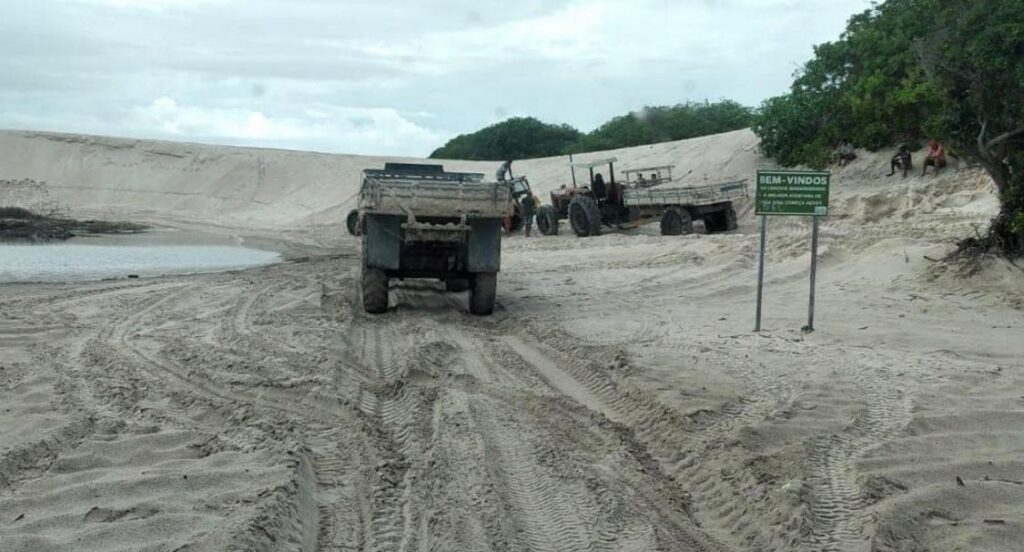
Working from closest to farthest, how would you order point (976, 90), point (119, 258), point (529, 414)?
point (529, 414) → point (976, 90) → point (119, 258)

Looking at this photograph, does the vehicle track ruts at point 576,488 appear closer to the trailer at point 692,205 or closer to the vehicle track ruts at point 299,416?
the vehicle track ruts at point 299,416

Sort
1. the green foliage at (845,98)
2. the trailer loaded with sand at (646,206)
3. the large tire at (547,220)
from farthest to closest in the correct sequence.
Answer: the large tire at (547,220), the trailer loaded with sand at (646,206), the green foliage at (845,98)

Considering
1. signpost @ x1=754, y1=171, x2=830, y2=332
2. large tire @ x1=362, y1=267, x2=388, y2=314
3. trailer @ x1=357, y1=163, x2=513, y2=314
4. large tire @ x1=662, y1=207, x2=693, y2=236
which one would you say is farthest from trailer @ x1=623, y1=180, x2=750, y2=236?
signpost @ x1=754, y1=171, x2=830, y2=332

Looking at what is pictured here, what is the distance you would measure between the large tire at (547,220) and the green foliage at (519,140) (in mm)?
33915

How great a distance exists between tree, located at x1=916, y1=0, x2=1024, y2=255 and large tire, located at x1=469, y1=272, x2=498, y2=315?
6208 mm

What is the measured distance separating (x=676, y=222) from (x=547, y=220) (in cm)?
463

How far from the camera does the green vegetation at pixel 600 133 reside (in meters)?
54.6

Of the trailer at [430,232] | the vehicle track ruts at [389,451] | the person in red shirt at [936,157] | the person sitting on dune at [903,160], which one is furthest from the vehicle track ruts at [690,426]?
the person sitting on dune at [903,160]

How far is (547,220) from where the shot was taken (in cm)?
2970

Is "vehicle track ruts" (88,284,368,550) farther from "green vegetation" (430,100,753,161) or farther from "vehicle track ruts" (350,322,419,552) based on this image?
"green vegetation" (430,100,753,161)

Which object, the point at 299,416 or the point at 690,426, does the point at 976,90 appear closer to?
the point at 690,426

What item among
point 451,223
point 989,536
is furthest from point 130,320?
point 989,536

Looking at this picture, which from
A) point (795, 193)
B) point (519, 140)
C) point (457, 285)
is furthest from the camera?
point (519, 140)

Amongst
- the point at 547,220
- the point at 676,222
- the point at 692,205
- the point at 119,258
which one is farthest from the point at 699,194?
the point at 119,258
